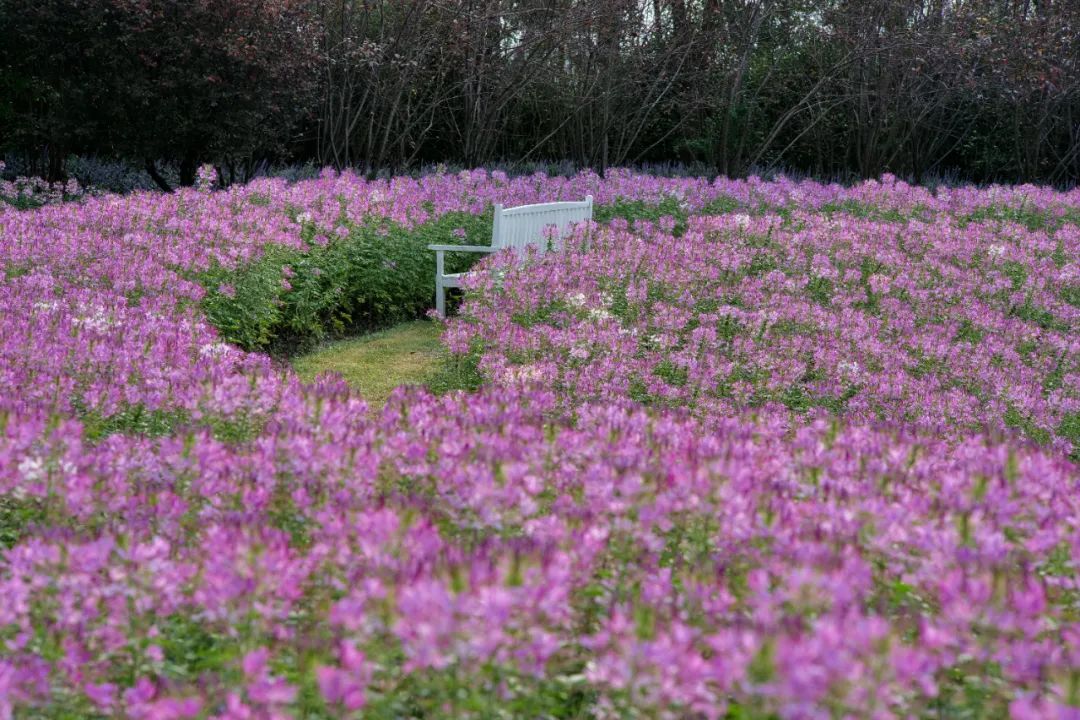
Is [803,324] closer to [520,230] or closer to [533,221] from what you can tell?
[520,230]

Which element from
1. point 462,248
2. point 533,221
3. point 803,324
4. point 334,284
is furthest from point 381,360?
point 803,324

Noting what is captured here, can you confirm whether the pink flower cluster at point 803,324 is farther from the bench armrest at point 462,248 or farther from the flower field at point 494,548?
the bench armrest at point 462,248

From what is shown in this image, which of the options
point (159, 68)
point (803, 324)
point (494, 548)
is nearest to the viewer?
point (494, 548)

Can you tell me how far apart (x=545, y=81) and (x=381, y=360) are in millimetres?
10398

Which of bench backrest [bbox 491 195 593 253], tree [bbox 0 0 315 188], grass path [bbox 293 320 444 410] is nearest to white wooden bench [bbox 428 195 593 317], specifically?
bench backrest [bbox 491 195 593 253]

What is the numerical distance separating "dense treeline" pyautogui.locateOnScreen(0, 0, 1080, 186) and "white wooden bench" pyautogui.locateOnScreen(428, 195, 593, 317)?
444 centimetres

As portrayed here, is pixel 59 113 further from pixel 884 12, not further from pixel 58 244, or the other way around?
pixel 884 12

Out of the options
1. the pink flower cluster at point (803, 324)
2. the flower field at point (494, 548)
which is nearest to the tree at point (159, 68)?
the pink flower cluster at point (803, 324)

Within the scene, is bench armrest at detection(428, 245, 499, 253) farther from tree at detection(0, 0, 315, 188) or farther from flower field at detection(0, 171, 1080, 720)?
tree at detection(0, 0, 315, 188)

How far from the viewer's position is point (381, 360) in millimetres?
9336

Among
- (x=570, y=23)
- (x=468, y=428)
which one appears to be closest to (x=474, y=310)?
(x=468, y=428)

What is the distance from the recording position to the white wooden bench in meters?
10.1

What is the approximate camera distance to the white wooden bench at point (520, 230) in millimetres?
10117

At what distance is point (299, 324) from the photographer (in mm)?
9461
